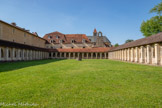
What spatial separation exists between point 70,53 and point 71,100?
4080 centimetres

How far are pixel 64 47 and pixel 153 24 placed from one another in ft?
115

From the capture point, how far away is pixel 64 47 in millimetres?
47469

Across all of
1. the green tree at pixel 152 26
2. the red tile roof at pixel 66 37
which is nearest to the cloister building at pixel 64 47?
the red tile roof at pixel 66 37

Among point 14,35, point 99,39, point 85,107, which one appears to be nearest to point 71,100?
point 85,107

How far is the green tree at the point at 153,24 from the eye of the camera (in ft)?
97.0

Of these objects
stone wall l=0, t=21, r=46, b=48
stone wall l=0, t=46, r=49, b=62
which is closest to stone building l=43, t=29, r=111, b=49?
stone wall l=0, t=21, r=46, b=48

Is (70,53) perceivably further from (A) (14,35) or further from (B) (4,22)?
(B) (4,22)

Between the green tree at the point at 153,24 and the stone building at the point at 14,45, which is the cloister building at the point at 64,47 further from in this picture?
the green tree at the point at 153,24

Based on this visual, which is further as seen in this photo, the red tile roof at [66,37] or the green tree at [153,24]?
the red tile roof at [66,37]

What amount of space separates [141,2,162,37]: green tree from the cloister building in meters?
12.9

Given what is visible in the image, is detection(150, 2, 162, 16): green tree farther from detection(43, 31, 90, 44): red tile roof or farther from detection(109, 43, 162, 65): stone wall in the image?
detection(43, 31, 90, 44): red tile roof

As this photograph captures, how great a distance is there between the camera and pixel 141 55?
18.4 meters

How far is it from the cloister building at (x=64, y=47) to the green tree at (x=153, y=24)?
1290 centimetres

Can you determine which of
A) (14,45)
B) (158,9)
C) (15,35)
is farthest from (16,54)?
(158,9)
